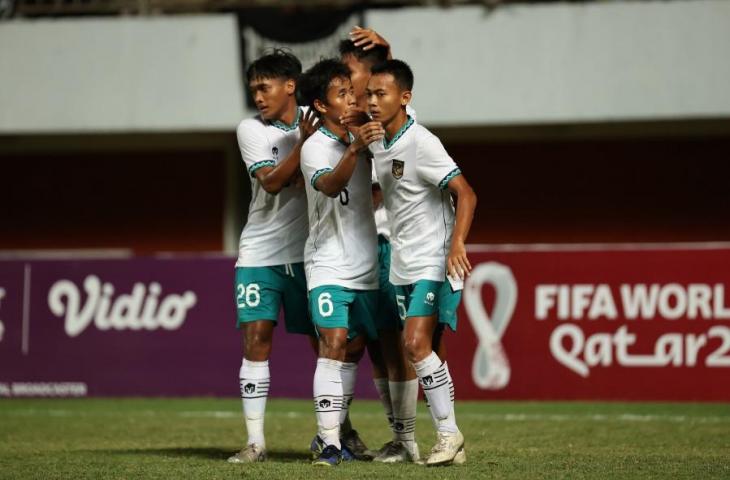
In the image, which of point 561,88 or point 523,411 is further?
point 561,88

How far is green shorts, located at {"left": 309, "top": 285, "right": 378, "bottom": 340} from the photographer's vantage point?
7.32 metres

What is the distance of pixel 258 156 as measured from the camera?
7723mm

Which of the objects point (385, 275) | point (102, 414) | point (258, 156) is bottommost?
point (102, 414)

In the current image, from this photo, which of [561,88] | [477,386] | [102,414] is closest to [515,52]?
[561,88]

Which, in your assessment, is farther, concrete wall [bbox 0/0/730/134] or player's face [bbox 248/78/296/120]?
concrete wall [bbox 0/0/730/134]

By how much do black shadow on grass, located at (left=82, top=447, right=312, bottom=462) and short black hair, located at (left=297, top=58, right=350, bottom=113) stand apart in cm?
205

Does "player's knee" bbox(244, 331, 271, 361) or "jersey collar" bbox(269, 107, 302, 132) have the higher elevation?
"jersey collar" bbox(269, 107, 302, 132)

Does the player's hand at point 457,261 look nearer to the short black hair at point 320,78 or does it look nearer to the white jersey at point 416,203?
the white jersey at point 416,203

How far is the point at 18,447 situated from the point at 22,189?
11136mm

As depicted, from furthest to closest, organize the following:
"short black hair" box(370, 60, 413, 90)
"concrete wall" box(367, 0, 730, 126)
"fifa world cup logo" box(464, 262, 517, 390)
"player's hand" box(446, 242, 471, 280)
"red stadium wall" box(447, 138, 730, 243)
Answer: "red stadium wall" box(447, 138, 730, 243)
"concrete wall" box(367, 0, 730, 126)
"fifa world cup logo" box(464, 262, 517, 390)
"short black hair" box(370, 60, 413, 90)
"player's hand" box(446, 242, 471, 280)

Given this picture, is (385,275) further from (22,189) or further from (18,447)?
(22,189)

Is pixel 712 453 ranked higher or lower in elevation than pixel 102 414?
higher

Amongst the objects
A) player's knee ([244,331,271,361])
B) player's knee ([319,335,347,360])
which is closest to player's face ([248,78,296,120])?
player's knee ([244,331,271,361])

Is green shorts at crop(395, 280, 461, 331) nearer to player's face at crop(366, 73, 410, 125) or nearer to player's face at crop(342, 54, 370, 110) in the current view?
player's face at crop(366, 73, 410, 125)
